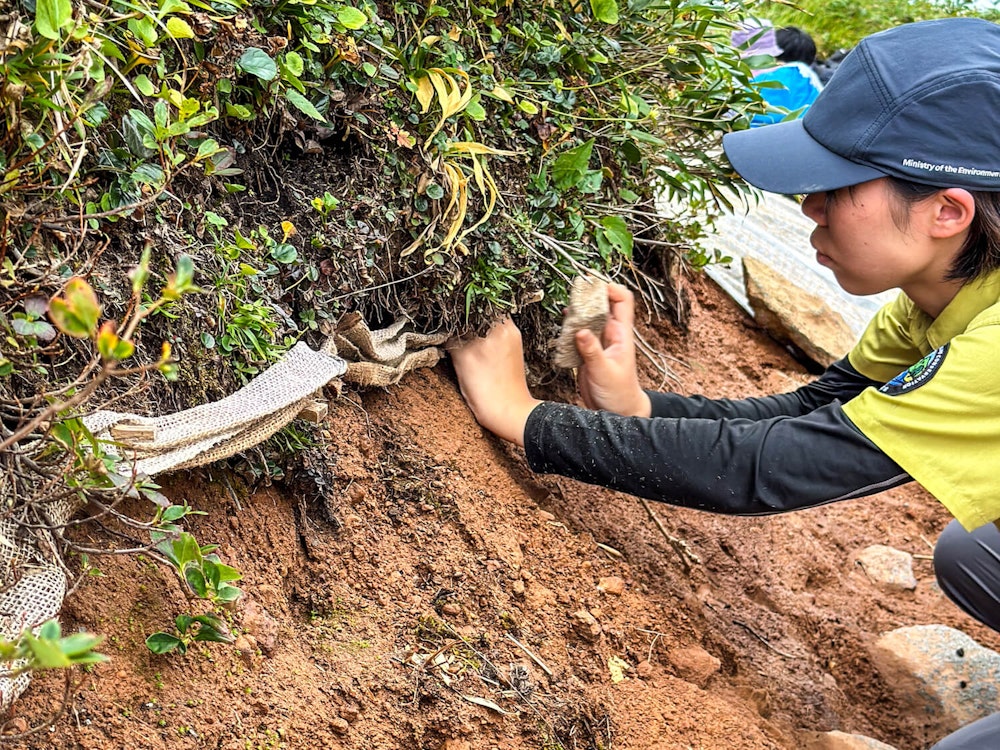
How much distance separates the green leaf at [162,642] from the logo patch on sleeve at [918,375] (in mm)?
1382

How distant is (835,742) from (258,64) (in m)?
1.89

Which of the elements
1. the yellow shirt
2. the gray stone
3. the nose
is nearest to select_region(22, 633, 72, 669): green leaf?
the yellow shirt

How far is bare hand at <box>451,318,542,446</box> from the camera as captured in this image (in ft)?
7.11

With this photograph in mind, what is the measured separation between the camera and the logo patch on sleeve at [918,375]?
1849 mm

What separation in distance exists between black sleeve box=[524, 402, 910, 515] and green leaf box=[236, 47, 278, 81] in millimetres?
923

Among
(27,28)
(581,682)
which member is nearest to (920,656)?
(581,682)

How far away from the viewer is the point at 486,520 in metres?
2.02

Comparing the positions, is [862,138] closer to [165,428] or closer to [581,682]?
[581,682]

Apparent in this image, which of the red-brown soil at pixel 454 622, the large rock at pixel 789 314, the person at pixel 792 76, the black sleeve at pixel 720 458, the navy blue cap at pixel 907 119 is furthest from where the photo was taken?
the person at pixel 792 76

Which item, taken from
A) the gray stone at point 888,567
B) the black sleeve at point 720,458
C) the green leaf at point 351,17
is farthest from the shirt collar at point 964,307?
the green leaf at point 351,17

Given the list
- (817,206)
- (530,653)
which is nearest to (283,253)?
(530,653)

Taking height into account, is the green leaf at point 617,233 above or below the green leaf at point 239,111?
below

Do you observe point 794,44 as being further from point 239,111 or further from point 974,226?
point 239,111

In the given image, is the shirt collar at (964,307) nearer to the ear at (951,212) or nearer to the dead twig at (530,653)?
the ear at (951,212)
